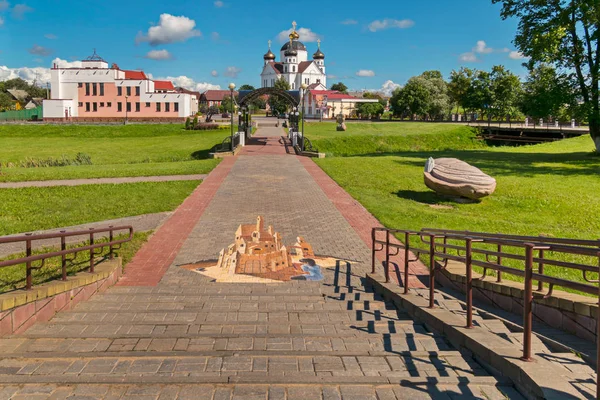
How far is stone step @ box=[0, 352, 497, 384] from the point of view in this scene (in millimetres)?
3984

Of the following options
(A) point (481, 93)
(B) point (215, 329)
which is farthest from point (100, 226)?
(A) point (481, 93)

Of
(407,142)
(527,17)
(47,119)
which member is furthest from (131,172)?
(47,119)

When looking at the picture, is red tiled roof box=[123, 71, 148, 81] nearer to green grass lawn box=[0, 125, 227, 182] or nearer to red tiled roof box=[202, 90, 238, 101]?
green grass lawn box=[0, 125, 227, 182]

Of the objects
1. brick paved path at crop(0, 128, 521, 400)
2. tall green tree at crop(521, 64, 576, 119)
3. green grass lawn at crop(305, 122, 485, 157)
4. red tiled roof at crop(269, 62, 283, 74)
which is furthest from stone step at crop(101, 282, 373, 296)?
red tiled roof at crop(269, 62, 283, 74)

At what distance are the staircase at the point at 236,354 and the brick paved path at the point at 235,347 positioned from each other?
0.5 inches

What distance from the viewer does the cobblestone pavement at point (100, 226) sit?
10370mm

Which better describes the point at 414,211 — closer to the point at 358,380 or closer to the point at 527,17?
the point at 358,380

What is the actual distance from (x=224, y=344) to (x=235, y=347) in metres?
0.14

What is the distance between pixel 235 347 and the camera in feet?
15.8

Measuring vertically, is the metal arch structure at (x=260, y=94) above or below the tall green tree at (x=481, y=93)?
below

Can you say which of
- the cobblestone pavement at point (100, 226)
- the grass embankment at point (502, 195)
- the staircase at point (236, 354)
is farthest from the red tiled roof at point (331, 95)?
the staircase at point (236, 354)

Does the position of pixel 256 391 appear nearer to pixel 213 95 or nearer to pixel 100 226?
pixel 100 226

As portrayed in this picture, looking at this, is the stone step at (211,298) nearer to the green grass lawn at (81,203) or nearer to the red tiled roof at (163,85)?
the green grass lawn at (81,203)

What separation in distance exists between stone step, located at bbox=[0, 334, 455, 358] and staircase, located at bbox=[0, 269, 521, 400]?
0.03ft
